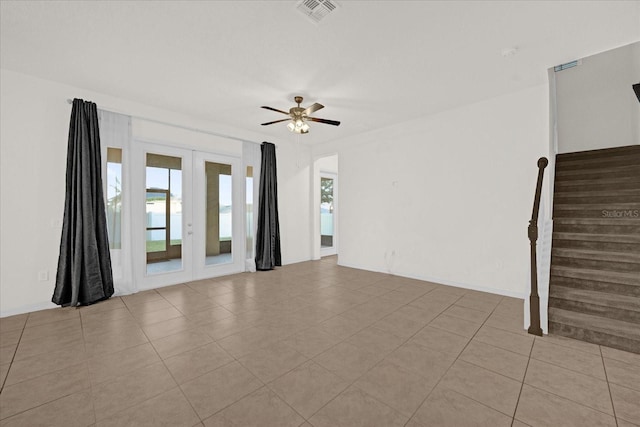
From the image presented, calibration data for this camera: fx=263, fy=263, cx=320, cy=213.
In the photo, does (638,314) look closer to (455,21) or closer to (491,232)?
(491,232)

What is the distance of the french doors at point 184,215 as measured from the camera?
437cm

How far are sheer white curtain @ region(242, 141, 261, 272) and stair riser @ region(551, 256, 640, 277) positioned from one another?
4.98 meters

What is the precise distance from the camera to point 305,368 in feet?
7.05

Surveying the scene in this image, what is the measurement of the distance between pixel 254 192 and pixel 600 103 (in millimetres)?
7042

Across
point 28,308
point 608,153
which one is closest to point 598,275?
point 608,153

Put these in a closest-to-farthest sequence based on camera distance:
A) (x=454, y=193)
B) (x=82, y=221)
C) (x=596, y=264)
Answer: (x=596, y=264)
(x=82, y=221)
(x=454, y=193)

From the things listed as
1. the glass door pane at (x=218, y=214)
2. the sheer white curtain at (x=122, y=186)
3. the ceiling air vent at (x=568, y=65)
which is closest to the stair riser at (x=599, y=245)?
the ceiling air vent at (x=568, y=65)

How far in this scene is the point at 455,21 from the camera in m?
2.47

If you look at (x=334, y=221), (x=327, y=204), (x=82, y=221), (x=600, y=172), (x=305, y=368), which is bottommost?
(x=305, y=368)

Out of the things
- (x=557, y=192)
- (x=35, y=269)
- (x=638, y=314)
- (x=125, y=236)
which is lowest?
(x=638, y=314)

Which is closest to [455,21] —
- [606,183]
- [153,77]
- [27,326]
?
[606,183]

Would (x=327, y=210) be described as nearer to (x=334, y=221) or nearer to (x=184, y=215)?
(x=334, y=221)

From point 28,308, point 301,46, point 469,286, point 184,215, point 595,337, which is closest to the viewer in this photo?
point 595,337

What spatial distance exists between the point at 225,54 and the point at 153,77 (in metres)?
1.23
